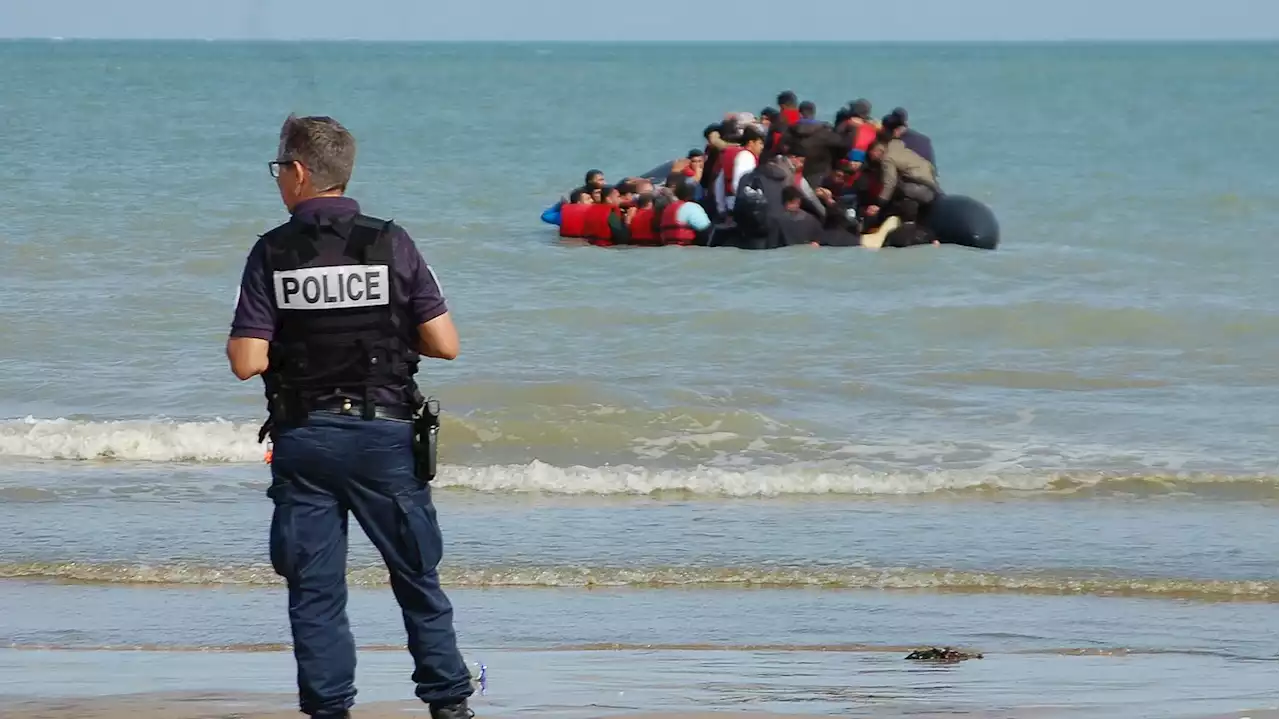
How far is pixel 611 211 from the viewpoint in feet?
60.0

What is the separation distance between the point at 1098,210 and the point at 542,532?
59.0ft

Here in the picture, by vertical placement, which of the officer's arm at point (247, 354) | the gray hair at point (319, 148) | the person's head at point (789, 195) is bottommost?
the officer's arm at point (247, 354)

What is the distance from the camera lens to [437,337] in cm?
401

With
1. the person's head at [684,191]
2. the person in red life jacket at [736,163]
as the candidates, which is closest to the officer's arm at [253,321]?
the person in red life jacket at [736,163]

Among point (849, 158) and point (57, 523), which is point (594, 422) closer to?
point (57, 523)

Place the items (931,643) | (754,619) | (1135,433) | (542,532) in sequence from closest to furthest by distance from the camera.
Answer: (931,643)
(754,619)
(542,532)
(1135,433)

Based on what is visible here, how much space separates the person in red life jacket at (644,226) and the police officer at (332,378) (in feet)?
44.7

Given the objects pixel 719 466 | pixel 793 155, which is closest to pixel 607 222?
pixel 793 155

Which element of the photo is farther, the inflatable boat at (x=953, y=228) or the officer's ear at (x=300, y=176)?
the inflatable boat at (x=953, y=228)

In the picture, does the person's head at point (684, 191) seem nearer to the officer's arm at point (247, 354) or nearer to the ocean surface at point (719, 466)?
the ocean surface at point (719, 466)

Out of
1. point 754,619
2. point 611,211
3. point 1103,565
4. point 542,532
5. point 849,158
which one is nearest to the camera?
point 754,619

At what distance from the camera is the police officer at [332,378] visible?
12.8ft

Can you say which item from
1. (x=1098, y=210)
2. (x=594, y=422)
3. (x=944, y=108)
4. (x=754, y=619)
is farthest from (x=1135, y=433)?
(x=944, y=108)

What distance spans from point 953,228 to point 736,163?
2.22 meters
